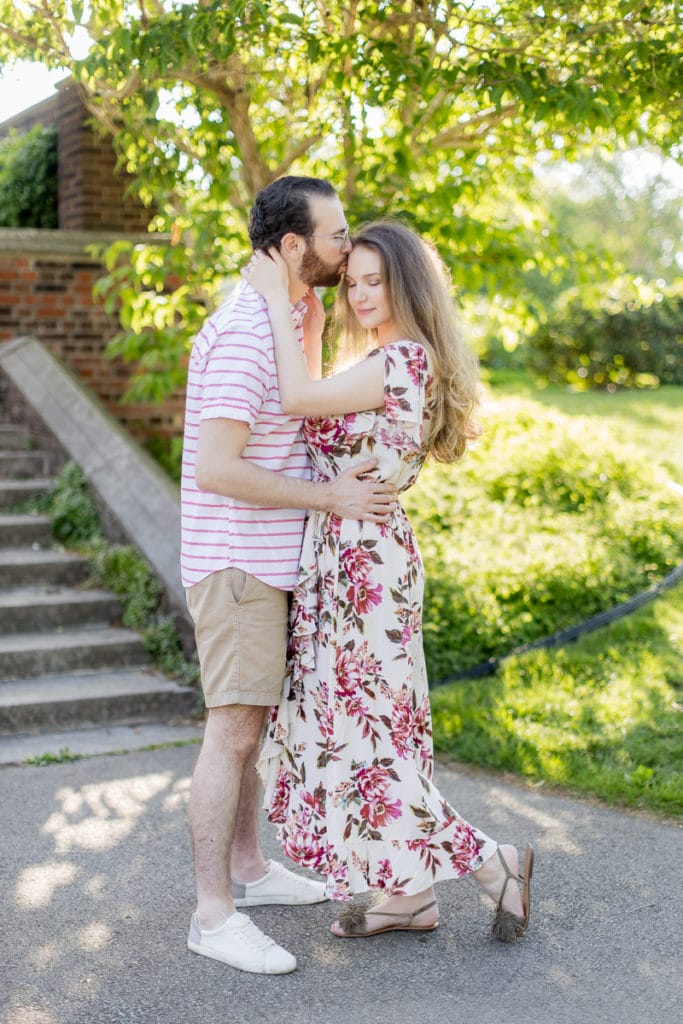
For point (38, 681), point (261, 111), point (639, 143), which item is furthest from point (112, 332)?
point (639, 143)

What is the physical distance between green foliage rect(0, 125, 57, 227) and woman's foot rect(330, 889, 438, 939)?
6.89m

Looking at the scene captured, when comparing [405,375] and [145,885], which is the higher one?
[405,375]

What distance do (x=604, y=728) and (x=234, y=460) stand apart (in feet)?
8.11

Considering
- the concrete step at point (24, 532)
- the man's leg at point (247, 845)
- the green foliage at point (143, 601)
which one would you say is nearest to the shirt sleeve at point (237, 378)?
the man's leg at point (247, 845)

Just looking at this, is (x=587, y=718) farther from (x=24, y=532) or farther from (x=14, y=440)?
(x=14, y=440)

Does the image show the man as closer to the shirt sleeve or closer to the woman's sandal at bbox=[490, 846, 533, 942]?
the shirt sleeve

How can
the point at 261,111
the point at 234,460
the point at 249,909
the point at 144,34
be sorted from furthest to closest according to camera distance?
the point at 261,111
the point at 144,34
the point at 249,909
the point at 234,460

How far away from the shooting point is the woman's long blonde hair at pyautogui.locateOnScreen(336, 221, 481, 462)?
10.5 feet

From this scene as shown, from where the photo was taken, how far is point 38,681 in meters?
5.46

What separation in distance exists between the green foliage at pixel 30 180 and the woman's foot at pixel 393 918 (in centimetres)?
689

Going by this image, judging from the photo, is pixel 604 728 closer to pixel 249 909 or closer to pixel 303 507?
pixel 249 909

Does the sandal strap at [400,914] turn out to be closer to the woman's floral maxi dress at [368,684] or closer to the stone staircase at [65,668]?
the woman's floral maxi dress at [368,684]

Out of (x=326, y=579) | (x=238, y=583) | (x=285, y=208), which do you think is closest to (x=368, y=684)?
(x=326, y=579)

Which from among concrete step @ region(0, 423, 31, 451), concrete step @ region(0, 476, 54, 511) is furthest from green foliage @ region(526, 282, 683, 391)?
concrete step @ region(0, 476, 54, 511)
